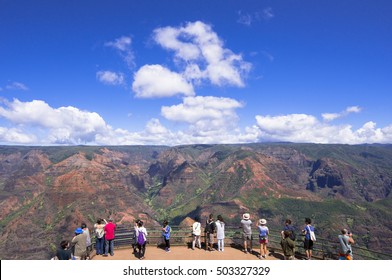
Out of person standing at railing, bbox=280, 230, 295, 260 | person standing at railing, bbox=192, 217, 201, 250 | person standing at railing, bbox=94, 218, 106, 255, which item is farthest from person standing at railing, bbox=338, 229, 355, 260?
person standing at railing, bbox=94, 218, 106, 255

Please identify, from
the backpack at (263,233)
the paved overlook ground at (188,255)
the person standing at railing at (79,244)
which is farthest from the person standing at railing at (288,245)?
the person standing at railing at (79,244)

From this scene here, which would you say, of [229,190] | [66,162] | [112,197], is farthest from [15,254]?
[229,190]

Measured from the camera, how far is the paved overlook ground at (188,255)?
15500mm

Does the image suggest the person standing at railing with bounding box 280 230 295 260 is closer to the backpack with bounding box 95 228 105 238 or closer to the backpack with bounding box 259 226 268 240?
the backpack with bounding box 259 226 268 240

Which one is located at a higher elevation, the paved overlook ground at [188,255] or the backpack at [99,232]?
the backpack at [99,232]

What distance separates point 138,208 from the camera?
484 ft

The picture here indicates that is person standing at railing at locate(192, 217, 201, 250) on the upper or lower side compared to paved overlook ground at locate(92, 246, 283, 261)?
upper

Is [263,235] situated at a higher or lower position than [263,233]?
lower

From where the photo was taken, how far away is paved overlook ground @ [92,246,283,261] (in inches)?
610

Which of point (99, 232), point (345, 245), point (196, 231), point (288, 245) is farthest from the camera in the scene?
point (196, 231)

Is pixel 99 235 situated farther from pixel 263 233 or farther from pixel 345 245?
pixel 345 245

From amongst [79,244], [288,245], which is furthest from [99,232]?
[288,245]

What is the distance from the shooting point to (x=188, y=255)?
633 inches

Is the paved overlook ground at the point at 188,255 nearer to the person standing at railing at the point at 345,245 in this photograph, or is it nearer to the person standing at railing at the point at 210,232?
the person standing at railing at the point at 210,232
